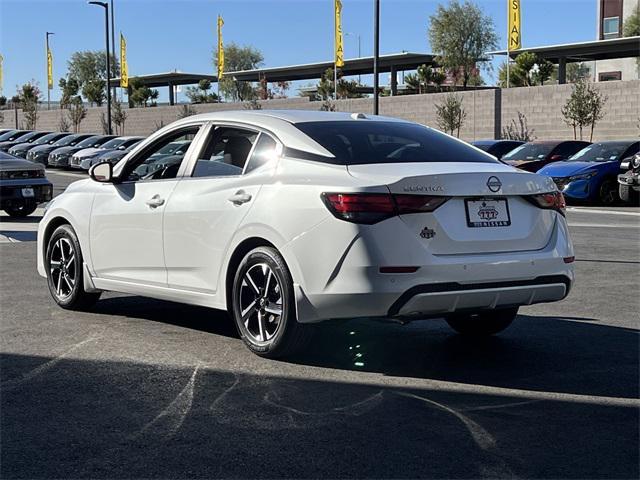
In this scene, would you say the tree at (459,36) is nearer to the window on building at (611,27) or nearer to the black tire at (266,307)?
the window on building at (611,27)

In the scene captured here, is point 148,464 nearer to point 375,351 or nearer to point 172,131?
point 375,351

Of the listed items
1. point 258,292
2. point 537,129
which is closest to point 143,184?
point 258,292

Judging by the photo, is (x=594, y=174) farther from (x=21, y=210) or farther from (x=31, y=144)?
(x=31, y=144)

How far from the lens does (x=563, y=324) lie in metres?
7.24

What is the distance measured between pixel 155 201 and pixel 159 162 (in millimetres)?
636

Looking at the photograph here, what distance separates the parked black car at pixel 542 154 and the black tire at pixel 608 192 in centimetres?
228

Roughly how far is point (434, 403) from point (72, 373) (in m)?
2.20

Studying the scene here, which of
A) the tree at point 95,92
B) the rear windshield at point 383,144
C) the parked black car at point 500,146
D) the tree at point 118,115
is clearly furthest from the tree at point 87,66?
the rear windshield at point 383,144

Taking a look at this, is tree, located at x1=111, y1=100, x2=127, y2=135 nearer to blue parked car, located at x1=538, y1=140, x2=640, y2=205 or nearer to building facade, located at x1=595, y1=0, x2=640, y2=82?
building facade, located at x1=595, y1=0, x2=640, y2=82

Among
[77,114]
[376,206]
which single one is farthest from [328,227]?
[77,114]

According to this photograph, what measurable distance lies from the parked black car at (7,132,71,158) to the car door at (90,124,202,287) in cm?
3465

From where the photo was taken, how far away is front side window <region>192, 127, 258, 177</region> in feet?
21.1

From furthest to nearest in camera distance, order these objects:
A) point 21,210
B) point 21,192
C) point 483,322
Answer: point 21,210
point 21,192
point 483,322

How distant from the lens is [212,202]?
635 centimetres
